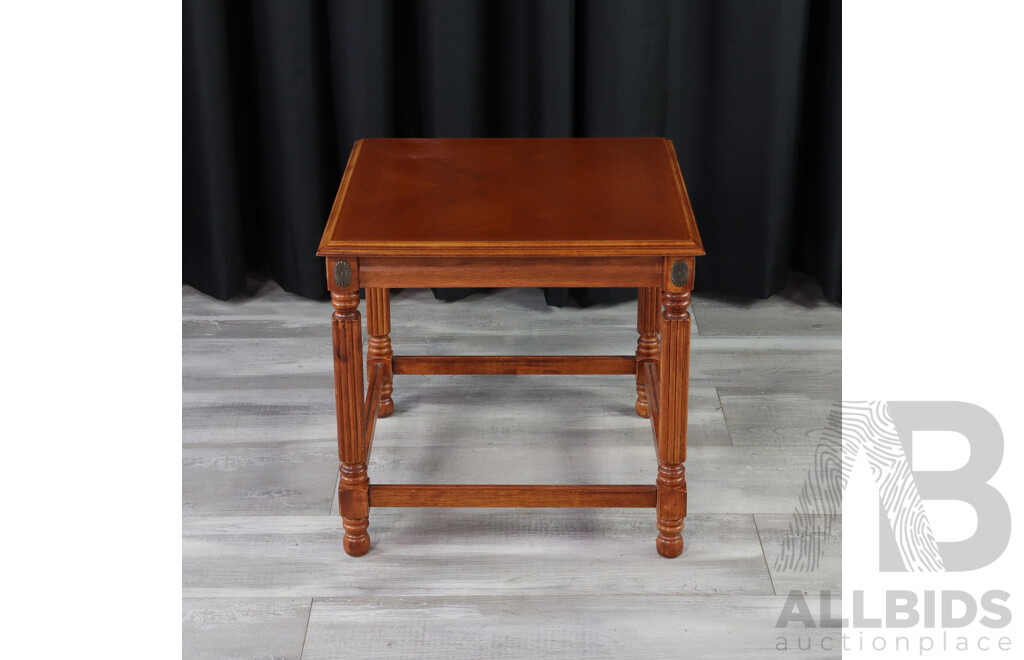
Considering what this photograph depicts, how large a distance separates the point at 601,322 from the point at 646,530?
88 centimetres

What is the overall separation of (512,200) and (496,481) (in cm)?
64

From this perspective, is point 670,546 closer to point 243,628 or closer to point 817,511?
point 817,511

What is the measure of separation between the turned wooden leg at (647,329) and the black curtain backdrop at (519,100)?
54 centimetres

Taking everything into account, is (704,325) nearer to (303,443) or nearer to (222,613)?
(303,443)

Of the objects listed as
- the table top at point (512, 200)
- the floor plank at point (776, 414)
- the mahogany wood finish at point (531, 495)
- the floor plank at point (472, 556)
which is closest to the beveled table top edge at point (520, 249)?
the table top at point (512, 200)

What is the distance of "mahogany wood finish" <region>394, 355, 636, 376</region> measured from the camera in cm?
249

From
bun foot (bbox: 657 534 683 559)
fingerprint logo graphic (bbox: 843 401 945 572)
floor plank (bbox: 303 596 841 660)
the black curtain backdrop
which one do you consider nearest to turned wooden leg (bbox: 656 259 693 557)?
bun foot (bbox: 657 534 683 559)

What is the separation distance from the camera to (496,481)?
7.60 ft

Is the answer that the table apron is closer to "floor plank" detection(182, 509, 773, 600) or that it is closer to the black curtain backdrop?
"floor plank" detection(182, 509, 773, 600)

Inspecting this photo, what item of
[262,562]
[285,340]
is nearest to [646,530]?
[262,562]

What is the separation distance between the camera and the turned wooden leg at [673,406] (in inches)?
73.9

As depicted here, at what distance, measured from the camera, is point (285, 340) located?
9.43 feet

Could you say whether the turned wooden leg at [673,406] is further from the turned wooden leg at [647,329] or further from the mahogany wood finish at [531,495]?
the turned wooden leg at [647,329]

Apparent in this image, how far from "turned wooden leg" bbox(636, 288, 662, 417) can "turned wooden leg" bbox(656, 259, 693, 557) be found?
0.41 metres
